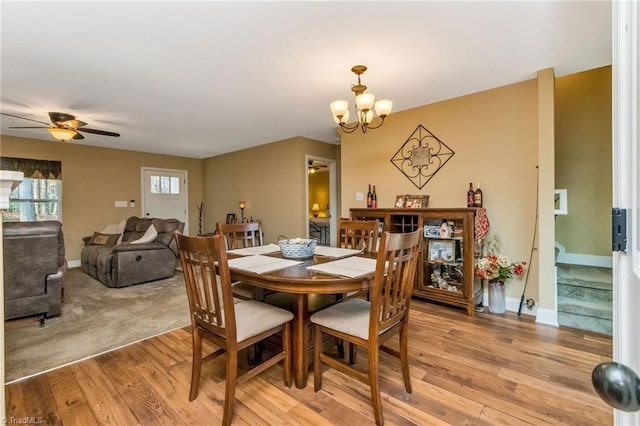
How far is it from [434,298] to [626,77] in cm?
276

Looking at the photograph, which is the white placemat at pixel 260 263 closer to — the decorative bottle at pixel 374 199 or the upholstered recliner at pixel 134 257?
the decorative bottle at pixel 374 199

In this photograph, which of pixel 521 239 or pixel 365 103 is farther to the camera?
pixel 521 239

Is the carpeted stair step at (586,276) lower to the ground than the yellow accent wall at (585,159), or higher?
lower

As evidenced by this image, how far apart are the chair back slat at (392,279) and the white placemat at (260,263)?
0.61m

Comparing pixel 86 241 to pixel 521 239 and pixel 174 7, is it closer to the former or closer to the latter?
pixel 174 7

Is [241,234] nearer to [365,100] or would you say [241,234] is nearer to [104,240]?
[365,100]

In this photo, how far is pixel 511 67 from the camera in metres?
2.61

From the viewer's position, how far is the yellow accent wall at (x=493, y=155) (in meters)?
2.88

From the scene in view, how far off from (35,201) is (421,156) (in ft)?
21.6

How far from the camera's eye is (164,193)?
6.93 metres

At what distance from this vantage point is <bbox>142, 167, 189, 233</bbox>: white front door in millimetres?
6656

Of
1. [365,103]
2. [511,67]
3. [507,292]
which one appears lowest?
[507,292]

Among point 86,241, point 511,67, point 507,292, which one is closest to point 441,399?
point 507,292

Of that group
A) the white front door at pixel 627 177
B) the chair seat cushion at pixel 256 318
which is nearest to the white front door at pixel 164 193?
the chair seat cushion at pixel 256 318
